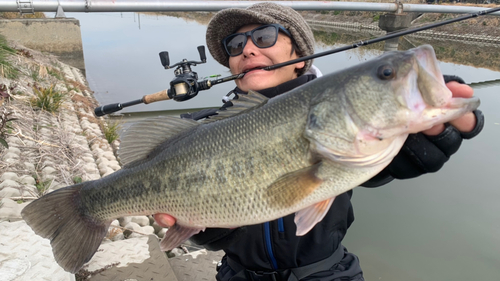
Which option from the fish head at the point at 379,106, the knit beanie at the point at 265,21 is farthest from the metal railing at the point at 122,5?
the fish head at the point at 379,106

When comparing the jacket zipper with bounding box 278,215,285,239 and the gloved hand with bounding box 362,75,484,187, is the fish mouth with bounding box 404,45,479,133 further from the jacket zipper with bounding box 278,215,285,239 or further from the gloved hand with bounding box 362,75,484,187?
the jacket zipper with bounding box 278,215,285,239

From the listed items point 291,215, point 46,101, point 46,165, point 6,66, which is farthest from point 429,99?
point 6,66

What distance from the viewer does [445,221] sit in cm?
446

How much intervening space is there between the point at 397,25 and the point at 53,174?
1101cm

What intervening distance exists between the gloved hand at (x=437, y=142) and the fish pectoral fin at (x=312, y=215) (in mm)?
496

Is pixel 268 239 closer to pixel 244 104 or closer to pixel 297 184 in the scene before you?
pixel 297 184

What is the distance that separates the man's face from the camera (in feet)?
8.21

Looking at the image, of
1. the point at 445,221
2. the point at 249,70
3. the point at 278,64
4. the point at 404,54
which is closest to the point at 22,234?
the point at 249,70

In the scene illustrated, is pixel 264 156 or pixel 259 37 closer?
pixel 264 156

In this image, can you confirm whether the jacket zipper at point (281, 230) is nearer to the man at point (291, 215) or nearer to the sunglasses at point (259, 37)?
the man at point (291, 215)

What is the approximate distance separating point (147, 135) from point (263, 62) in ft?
3.79

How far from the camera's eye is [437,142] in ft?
5.23

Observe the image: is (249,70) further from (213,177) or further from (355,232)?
(355,232)

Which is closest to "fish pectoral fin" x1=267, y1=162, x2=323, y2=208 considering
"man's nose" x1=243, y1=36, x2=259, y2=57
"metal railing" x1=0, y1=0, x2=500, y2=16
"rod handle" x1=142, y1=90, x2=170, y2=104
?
"man's nose" x1=243, y1=36, x2=259, y2=57
